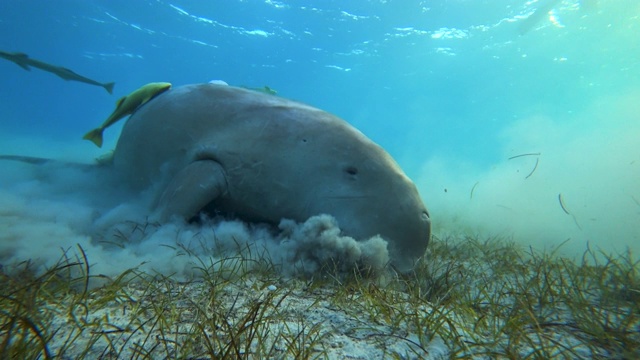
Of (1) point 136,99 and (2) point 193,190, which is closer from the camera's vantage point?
(2) point 193,190

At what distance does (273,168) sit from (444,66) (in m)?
41.1

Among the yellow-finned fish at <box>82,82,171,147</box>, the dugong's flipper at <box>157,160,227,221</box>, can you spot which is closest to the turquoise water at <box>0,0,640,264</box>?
the dugong's flipper at <box>157,160,227,221</box>

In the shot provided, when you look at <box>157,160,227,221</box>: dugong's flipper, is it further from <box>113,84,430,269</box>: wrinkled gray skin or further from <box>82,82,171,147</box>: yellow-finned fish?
<box>82,82,171,147</box>: yellow-finned fish

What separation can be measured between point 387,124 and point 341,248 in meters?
95.2

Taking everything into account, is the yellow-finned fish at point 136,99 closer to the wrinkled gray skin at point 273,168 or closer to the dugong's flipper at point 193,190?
the wrinkled gray skin at point 273,168

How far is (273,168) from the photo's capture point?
3340mm

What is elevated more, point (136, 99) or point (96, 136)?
point (136, 99)

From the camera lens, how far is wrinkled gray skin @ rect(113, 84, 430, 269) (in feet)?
9.26

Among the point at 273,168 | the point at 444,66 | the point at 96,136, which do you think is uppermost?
the point at 444,66

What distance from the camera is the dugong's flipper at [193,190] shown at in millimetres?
3225

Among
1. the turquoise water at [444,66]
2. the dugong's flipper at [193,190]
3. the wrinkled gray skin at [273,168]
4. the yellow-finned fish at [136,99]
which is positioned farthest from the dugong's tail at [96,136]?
the turquoise water at [444,66]

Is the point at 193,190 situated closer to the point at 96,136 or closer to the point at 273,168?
the point at 273,168

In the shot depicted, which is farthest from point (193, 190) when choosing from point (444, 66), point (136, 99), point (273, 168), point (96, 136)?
point (444, 66)

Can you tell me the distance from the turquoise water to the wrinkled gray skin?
14.8 feet
